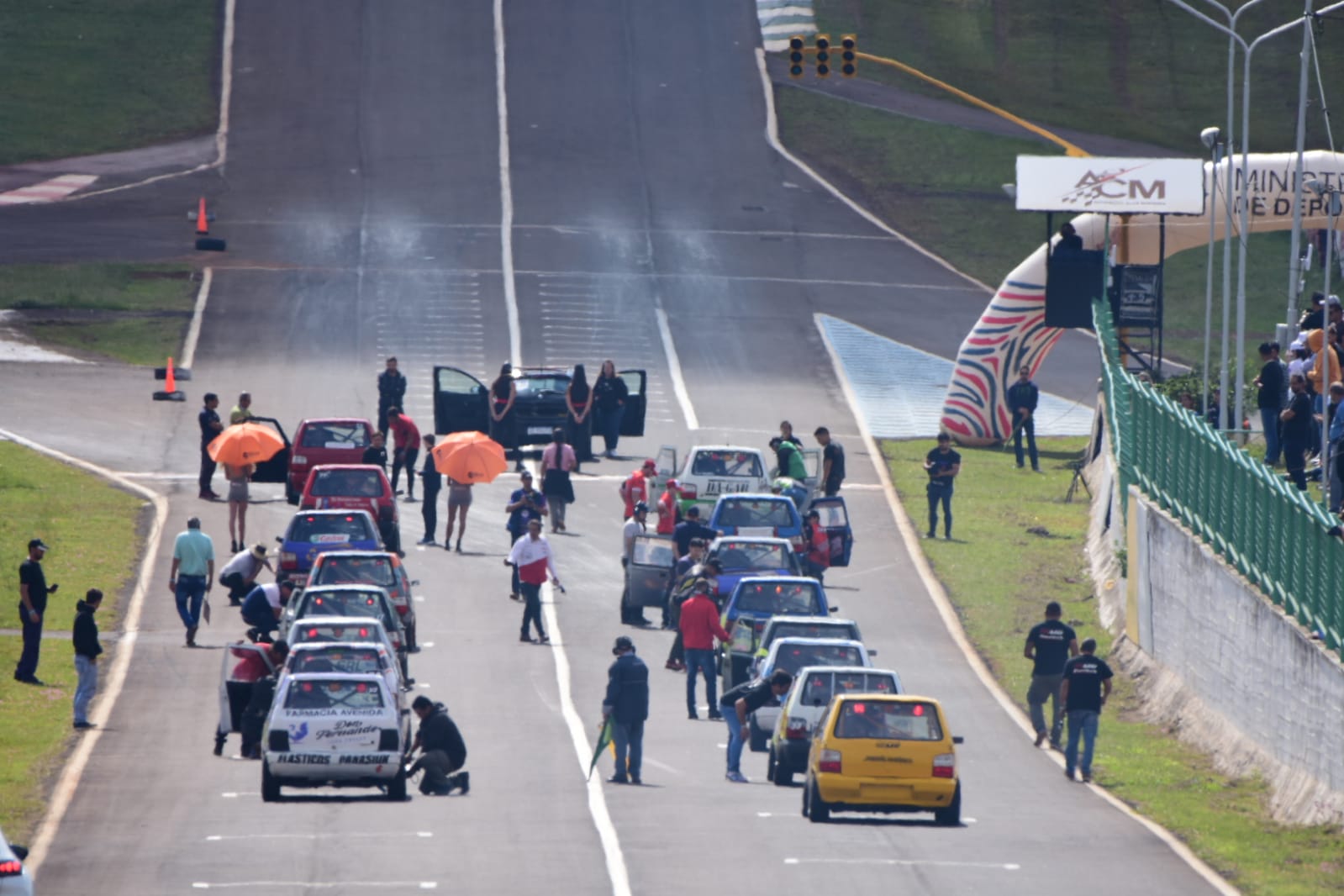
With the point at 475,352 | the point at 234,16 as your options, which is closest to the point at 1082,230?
the point at 475,352

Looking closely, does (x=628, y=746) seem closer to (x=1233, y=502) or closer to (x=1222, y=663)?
(x=1222, y=663)

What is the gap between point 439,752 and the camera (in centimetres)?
2189

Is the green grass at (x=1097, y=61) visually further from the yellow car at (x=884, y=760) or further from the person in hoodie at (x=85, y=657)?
the yellow car at (x=884, y=760)

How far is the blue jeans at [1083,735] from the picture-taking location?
77.3 ft

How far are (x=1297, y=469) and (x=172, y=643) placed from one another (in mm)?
15199

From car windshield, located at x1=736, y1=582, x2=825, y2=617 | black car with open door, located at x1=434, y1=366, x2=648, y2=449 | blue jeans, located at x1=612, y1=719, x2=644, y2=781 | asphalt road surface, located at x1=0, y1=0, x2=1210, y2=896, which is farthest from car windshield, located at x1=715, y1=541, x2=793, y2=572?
black car with open door, located at x1=434, y1=366, x2=648, y2=449

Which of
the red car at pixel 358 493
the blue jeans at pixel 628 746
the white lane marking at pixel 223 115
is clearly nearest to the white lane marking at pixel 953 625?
the blue jeans at pixel 628 746

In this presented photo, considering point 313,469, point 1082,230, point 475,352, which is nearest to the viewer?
point 313,469

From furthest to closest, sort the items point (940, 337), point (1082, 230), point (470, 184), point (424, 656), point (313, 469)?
1. point (470, 184)
2. point (940, 337)
3. point (1082, 230)
4. point (313, 469)
5. point (424, 656)

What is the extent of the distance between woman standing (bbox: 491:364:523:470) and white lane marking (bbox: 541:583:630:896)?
6.83 meters

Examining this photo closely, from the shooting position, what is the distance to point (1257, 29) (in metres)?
77.4

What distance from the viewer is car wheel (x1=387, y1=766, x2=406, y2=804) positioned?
21359 millimetres

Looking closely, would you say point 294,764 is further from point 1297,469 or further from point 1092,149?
point 1092,149

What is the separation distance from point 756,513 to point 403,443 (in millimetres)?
6971
